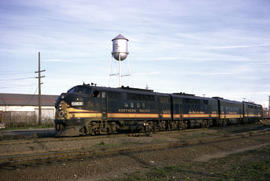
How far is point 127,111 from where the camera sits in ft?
73.7

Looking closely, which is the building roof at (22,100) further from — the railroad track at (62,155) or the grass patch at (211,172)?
the grass patch at (211,172)

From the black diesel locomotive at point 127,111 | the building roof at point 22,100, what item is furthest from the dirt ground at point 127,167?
the building roof at point 22,100

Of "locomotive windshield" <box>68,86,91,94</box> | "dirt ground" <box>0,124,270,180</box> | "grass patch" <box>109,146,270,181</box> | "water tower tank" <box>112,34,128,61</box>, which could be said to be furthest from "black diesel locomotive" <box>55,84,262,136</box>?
"water tower tank" <box>112,34,128,61</box>

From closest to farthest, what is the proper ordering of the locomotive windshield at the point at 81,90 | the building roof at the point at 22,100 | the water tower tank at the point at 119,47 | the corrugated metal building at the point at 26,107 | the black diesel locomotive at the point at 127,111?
1. the black diesel locomotive at the point at 127,111
2. the locomotive windshield at the point at 81,90
3. the corrugated metal building at the point at 26,107
4. the water tower tank at the point at 119,47
5. the building roof at the point at 22,100

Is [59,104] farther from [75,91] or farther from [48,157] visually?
[48,157]

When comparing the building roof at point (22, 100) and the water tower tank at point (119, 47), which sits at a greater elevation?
the water tower tank at point (119, 47)

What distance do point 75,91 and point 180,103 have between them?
13.4 metres

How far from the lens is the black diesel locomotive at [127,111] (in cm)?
1886

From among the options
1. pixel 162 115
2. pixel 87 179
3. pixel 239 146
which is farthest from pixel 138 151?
pixel 162 115

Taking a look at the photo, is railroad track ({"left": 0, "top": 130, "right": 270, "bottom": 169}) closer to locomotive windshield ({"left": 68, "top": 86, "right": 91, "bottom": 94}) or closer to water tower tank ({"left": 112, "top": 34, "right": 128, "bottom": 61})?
locomotive windshield ({"left": 68, "top": 86, "right": 91, "bottom": 94})

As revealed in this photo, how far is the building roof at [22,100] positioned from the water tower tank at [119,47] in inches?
1022

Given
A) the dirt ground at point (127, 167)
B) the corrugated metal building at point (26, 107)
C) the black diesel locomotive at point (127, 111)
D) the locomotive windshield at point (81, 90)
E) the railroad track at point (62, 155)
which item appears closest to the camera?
the dirt ground at point (127, 167)

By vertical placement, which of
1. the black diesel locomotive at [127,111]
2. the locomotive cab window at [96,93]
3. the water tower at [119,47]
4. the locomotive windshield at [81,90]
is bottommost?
the black diesel locomotive at [127,111]

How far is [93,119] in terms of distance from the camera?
19531mm
